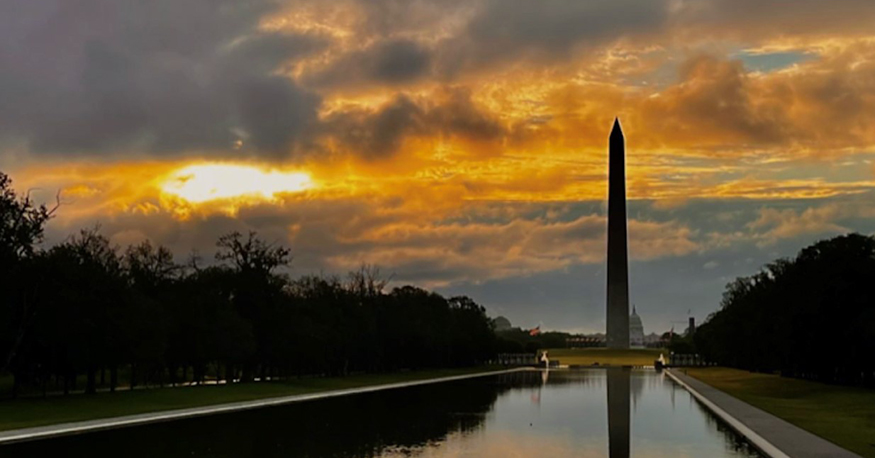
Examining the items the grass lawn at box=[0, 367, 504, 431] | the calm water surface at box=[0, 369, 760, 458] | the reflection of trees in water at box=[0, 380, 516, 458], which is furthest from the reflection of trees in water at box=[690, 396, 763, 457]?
the grass lawn at box=[0, 367, 504, 431]

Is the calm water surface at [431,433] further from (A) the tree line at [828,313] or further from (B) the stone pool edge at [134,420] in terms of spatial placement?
(A) the tree line at [828,313]

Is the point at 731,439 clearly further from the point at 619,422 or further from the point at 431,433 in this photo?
the point at 431,433

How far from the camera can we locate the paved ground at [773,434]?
2478 centimetres

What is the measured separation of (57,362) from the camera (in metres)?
51.1

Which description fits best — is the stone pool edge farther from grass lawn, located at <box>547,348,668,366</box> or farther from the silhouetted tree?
grass lawn, located at <box>547,348,668,366</box>

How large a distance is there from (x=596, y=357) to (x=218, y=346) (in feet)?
237

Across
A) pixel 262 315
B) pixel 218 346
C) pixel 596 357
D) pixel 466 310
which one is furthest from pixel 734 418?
pixel 466 310

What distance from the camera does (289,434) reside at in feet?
98.3

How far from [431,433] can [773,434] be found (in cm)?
1037

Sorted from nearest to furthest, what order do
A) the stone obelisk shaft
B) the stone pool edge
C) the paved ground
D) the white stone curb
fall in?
the paved ground → the white stone curb → the stone pool edge → the stone obelisk shaft

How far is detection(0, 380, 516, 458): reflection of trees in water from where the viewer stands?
2514cm

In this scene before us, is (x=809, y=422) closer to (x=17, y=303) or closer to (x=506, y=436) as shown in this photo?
(x=506, y=436)

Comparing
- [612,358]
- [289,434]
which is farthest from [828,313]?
[612,358]

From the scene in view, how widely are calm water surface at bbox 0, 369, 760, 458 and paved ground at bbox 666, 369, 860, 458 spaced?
0.64 meters
